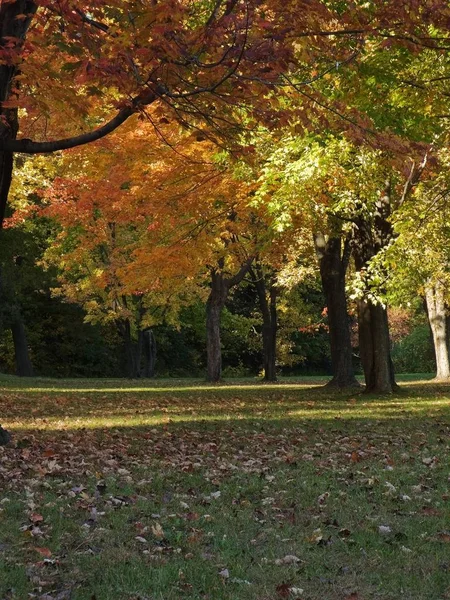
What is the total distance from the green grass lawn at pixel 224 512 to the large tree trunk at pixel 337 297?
11.8m

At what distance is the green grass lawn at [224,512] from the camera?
4.93 metres

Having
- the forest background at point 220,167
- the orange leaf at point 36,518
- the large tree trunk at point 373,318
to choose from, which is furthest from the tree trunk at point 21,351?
the orange leaf at point 36,518

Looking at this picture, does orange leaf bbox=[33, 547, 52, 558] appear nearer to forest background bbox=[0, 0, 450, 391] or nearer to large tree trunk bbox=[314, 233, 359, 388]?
forest background bbox=[0, 0, 450, 391]

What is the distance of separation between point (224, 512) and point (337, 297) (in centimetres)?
1923

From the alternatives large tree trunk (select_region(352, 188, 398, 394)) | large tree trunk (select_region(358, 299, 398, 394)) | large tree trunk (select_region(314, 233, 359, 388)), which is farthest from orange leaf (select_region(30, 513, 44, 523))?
large tree trunk (select_region(314, 233, 359, 388))

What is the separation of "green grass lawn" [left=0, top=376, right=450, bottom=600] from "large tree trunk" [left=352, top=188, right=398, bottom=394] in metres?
8.20

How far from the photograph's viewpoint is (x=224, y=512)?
6871mm

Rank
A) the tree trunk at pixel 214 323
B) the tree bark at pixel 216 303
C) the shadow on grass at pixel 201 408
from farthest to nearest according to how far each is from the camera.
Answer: the tree trunk at pixel 214 323, the tree bark at pixel 216 303, the shadow on grass at pixel 201 408

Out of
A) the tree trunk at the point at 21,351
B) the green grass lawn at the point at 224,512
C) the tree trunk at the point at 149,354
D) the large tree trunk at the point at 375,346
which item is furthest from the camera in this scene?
the tree trunk at the point at 149,354

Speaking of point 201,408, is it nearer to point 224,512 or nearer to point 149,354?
point 224,512

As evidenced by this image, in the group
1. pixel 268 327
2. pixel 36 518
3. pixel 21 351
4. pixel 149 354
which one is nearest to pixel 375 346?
pixel 268 327

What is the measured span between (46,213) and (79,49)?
61.7 feet

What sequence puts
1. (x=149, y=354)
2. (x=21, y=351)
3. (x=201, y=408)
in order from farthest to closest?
(x=149, y=354) → (x=21, y=351) → (x=201, y=408)

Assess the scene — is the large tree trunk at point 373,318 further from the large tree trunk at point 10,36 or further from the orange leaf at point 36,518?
the orange leaf at point 36,518
